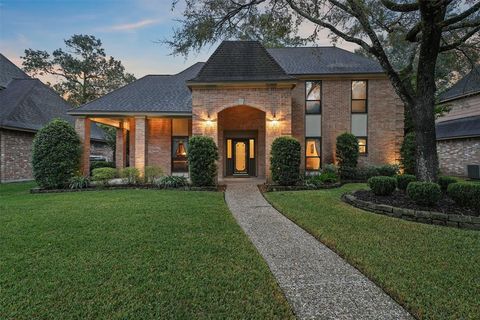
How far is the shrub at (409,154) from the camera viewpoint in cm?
1238

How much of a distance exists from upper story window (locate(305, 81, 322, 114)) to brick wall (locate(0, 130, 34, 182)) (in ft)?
53.7

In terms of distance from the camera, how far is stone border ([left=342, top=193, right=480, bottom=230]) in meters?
5.27

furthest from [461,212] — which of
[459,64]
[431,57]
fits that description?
[459,64]

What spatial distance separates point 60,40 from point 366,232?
3732 cm

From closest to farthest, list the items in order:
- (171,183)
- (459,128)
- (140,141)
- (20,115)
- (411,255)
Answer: (411,255) → (171,183) → (140,141) → (20,115) → (459,128)

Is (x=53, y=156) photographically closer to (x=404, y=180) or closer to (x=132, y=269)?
(x=132, y=269)

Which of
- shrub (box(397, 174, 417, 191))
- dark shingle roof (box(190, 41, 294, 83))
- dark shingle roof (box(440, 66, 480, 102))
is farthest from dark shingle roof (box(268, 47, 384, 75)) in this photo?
shrub (box(397, 174, 417, 191))

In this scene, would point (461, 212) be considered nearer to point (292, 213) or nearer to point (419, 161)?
point (419, 161)

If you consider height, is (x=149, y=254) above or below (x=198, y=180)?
below

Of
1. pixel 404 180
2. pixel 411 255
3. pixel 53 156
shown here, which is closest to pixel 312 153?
pixel 404 180

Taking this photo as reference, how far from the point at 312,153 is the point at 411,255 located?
1069cm

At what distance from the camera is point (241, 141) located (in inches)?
576

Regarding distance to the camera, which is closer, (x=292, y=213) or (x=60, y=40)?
(x=292, y=213)

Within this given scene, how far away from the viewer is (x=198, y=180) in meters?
10.4
